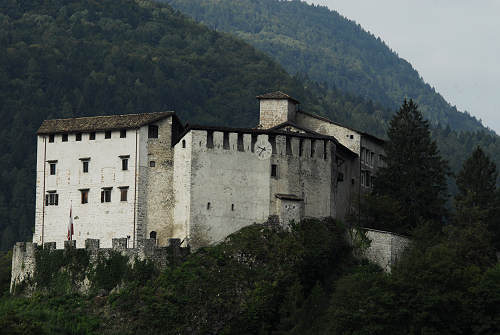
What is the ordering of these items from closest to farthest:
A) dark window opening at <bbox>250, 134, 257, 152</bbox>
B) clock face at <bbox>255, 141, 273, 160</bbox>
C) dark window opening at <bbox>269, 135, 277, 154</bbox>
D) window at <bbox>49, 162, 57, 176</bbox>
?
dark window opening at <bbox>250, 134, 257, 152</bbox>
clock face at <bbox>255, 141, 273, 160</bbox>
dark window opening at <bbox>269, 135, 277, 154</bbox>
window at <bbox>49, 162, 57, 176</bbox>

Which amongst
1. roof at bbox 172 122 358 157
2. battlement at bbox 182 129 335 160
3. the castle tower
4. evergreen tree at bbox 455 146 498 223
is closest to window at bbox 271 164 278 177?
battlement at bbox 182 129 335 160

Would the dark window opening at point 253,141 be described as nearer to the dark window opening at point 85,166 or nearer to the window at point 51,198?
the dark window opening at point 85,166

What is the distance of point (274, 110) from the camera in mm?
95188

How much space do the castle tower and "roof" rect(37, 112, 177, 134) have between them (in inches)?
369

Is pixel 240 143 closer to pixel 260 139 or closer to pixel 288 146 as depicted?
pixel 260 139

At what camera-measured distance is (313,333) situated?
7888cm

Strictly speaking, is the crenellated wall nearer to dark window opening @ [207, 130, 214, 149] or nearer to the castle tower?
dark window opening @ [207, 130, 214, 149]

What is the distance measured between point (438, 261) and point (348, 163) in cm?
1929

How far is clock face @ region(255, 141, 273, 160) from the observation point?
8681 centimetres

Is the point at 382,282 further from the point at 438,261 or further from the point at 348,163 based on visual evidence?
the point at 348,163

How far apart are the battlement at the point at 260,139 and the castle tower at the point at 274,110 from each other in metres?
6.22

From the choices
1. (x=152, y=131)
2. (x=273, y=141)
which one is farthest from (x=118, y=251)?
(x=273, y=141)

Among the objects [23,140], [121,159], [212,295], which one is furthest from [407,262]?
[23,140]

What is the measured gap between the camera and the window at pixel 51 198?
9019 centimetres
